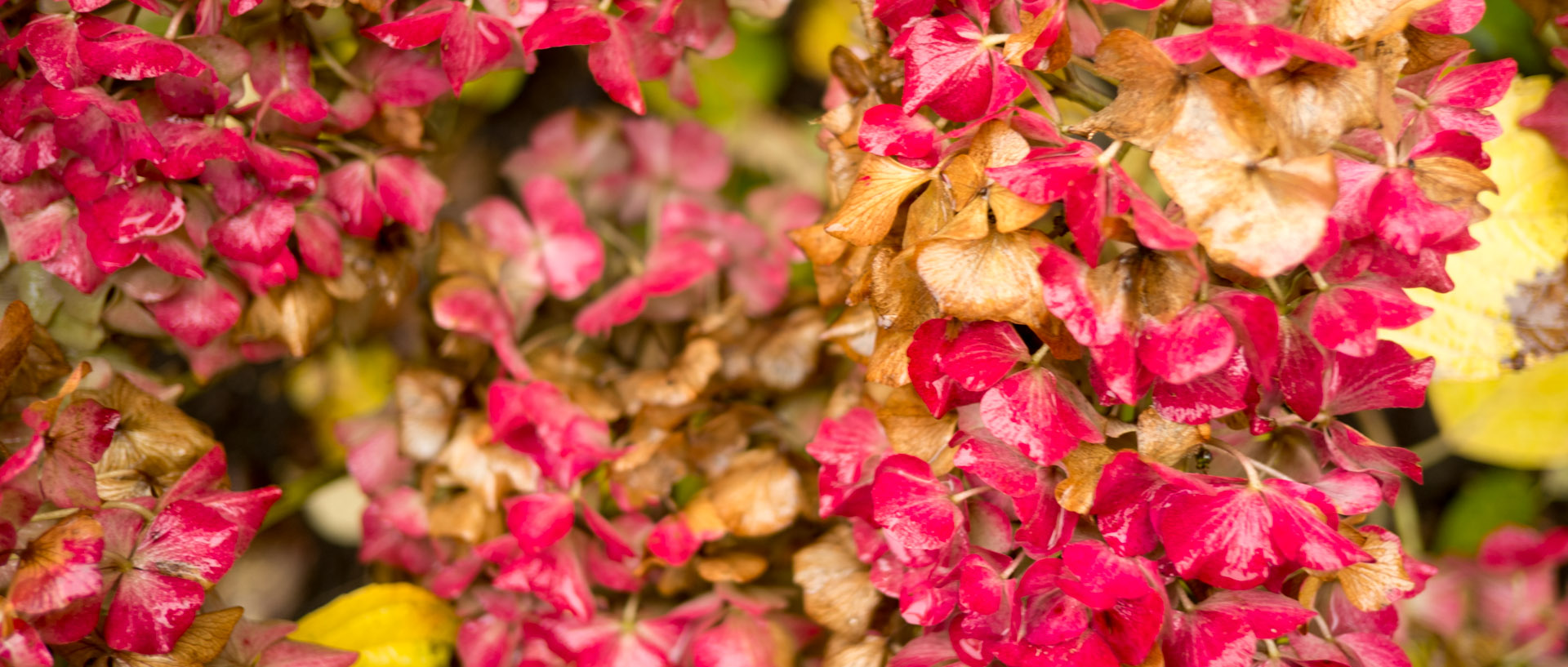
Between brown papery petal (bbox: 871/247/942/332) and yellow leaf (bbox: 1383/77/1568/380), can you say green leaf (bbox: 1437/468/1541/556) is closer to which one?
yellow leaf (bbox: 1383/77/1568/380)

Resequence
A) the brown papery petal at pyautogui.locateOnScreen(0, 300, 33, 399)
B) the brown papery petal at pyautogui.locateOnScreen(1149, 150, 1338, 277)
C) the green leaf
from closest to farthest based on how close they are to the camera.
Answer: the brown papery petal at pyautogui.locateOnScreen(1149, 150, 1338, 277) < the brown papery petal at pyautogui.locateOnScreen(0, 300, 33, 399) < the green leaf

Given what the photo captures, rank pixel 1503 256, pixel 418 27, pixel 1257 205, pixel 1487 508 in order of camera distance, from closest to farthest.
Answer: pixel 1257 205
pixel 418 27
pixel 1503 256
pixel 1487 508

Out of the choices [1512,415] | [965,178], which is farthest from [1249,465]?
[1512,415]

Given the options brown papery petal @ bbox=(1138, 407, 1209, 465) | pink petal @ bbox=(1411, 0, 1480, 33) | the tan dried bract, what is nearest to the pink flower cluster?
the tan dried bract

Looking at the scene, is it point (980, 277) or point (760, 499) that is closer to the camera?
point (980, 277)

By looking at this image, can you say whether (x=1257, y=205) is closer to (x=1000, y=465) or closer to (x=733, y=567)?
(x=1000, y=465)

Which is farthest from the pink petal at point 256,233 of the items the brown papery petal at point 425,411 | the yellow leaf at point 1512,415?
the yellow leaf at point 1512,415

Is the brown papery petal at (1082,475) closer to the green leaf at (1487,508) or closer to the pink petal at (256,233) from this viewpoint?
the pink petal at (256,233)
